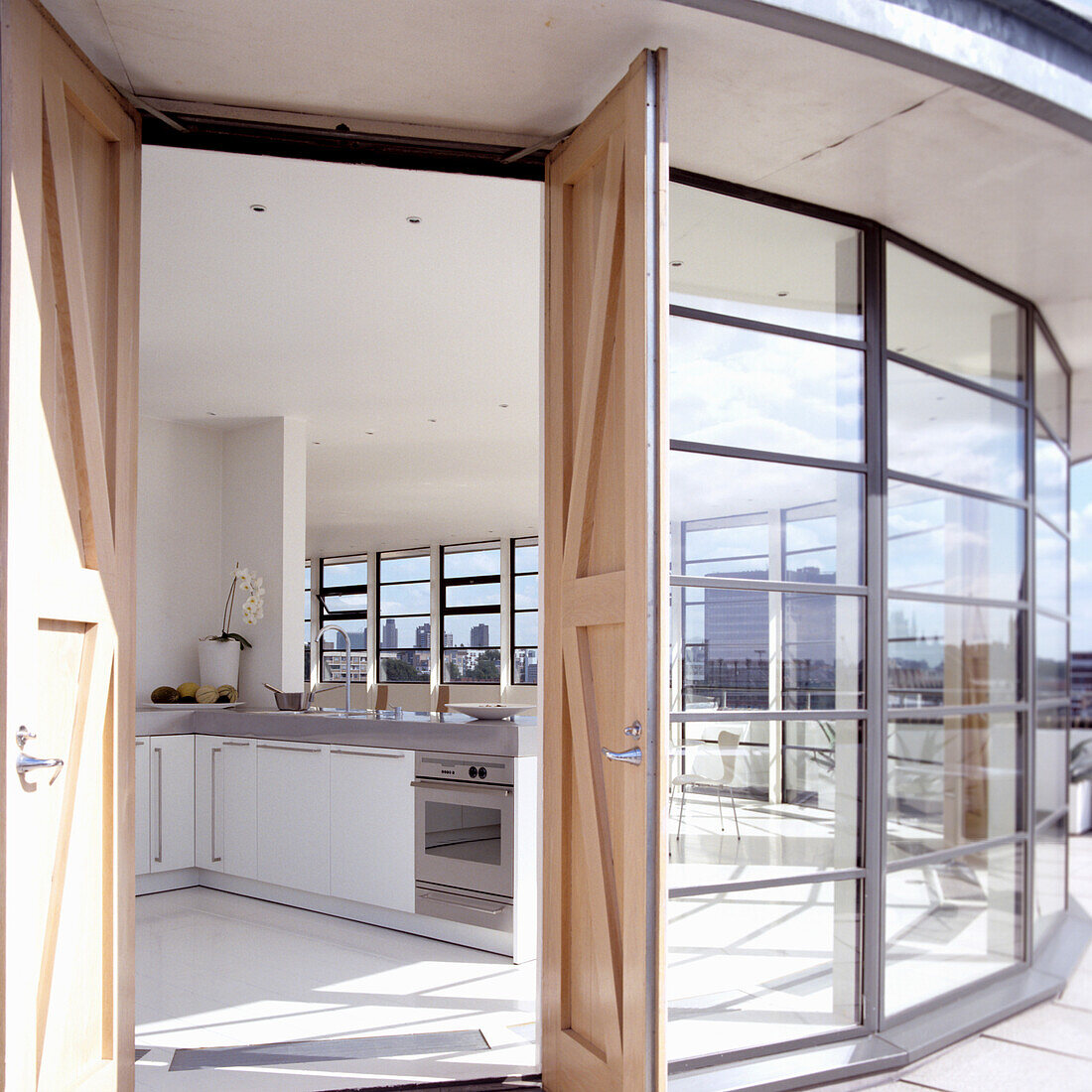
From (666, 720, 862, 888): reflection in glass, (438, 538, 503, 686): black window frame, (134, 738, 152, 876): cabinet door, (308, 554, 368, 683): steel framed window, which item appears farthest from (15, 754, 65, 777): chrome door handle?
(308, 554, 368, 683): steel framed window

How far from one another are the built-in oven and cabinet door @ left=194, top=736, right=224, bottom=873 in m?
1.32

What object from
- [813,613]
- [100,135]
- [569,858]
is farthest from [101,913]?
[813,613]

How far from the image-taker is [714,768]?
2.54m

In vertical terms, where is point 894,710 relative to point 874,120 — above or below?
below

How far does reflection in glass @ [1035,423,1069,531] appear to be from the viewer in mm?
3617

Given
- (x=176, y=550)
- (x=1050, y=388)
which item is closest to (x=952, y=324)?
(x=1050, y=388)

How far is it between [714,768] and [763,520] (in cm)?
66

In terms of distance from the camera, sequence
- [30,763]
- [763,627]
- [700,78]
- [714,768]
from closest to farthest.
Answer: [30,763] < [700,78] < [714,768] < [763,627]

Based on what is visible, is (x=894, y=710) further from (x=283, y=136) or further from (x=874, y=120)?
(x=283, y=136)

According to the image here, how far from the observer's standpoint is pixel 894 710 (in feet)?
9.54

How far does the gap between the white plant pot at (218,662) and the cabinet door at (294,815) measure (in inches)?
40.5

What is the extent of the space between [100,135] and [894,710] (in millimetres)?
2537

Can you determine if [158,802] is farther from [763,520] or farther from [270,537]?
[763,520]

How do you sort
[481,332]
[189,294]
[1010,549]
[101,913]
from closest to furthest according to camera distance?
1. [101,913]
2. [1010,549]
3. [189,294]
4. [481,332]
